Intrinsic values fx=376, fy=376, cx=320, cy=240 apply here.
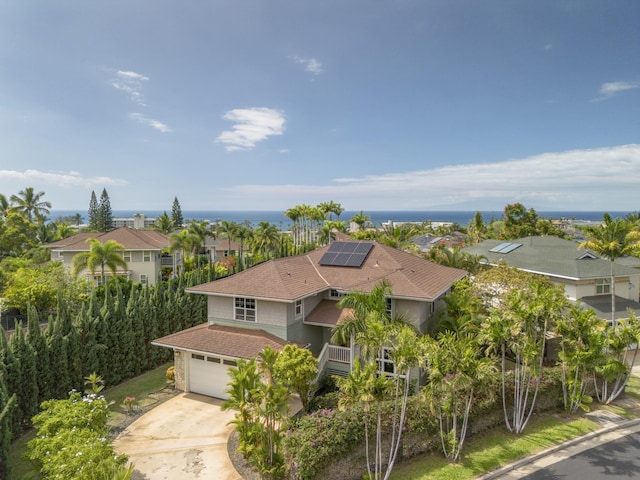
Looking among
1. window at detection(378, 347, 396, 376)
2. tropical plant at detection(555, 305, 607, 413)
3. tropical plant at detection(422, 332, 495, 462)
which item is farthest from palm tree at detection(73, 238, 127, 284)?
tropical plant at detection(555, 305, 607, 413)

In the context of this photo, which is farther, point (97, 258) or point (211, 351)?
point (97, 258)

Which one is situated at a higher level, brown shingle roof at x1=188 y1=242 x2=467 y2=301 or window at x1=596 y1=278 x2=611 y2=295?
brown shingle roof at x1=188 y1=242 x2=467 y2=301

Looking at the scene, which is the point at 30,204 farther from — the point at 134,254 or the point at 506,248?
the point at 506,248

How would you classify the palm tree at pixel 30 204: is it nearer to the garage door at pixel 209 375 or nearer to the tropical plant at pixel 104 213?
the tropical plant at pixel 104 213

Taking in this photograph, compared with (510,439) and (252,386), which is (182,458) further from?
(510,439)

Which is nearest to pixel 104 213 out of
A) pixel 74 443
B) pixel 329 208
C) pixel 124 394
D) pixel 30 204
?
pixel 30 204

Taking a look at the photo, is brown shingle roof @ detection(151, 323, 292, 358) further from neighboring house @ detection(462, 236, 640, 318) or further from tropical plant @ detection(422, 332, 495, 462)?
neighboring house @ detection(462, 236, 640, 318)
